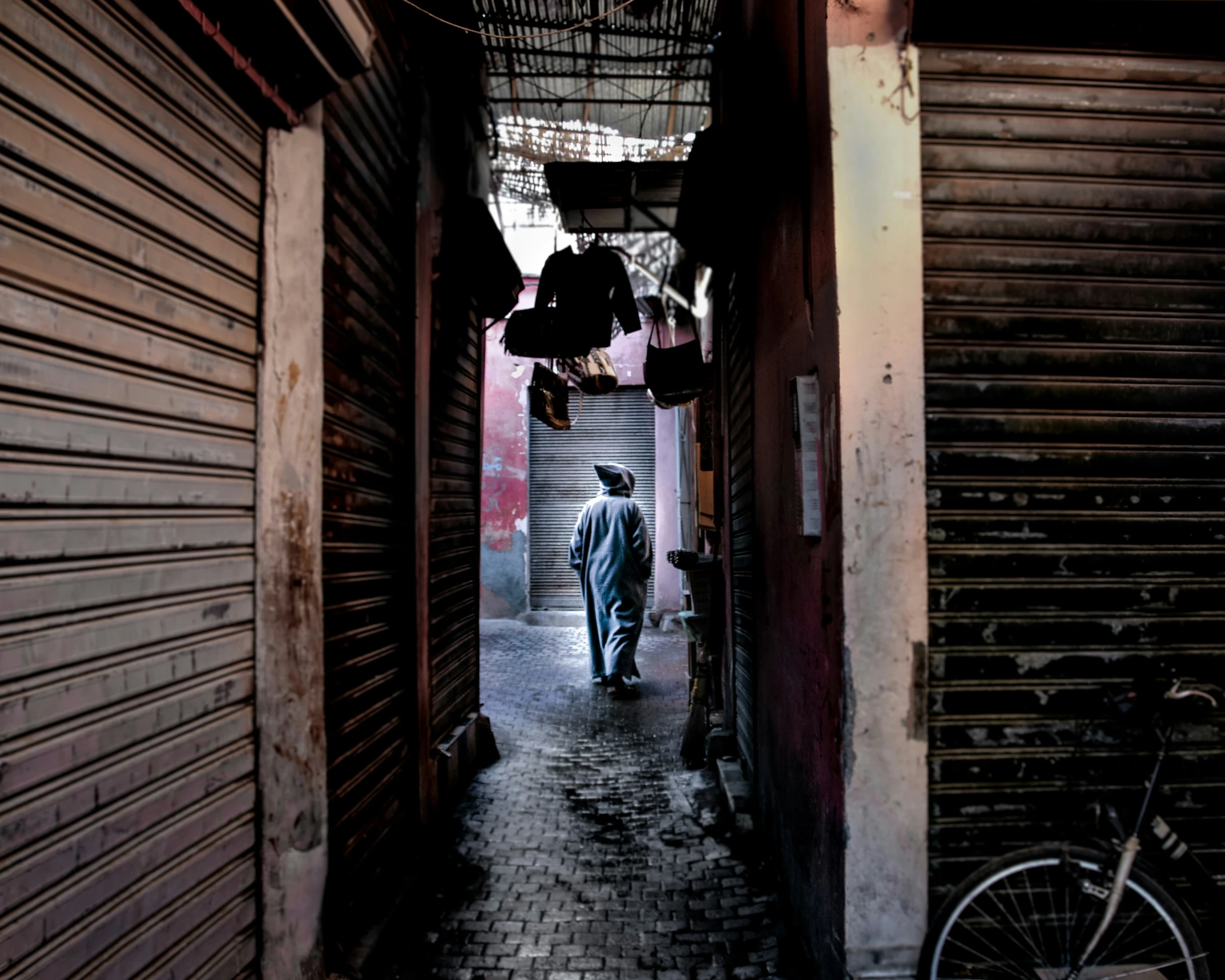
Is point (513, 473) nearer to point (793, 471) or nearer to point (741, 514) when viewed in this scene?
point (741, 514)

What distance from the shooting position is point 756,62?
4.00m

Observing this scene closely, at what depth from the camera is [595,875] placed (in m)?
3.74

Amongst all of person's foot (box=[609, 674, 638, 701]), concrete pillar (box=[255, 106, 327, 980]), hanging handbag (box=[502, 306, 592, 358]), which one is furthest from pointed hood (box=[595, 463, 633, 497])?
concrete pillar (box=[255, 106, 327, 980])

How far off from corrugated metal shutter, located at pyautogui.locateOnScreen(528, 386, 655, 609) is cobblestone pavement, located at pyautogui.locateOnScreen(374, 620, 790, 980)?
6394mm

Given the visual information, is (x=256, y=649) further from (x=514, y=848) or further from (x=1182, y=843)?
(x=1182, y=843)

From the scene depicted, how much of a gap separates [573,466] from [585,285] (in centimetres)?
764

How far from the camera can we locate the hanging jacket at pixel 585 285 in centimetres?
550

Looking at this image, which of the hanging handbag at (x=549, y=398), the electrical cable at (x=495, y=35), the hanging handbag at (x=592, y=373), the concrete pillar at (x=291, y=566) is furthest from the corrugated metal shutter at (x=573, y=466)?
the concrete pillar at (x=291, y=566)

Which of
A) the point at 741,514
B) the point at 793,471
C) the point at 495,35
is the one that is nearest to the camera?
the point at 793,471

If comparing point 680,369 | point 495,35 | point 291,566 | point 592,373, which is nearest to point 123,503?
point 291,566

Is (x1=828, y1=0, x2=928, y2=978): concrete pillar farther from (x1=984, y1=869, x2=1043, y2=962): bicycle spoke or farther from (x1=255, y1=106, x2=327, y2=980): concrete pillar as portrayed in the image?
(x1=255, y1=106, x2=327, y2=980): concrete pillar

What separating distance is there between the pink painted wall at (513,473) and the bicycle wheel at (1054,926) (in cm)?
995

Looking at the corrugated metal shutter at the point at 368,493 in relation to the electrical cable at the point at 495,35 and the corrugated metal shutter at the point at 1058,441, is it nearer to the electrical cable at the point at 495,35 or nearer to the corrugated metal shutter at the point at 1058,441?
the electrical cable at the point at 495,35

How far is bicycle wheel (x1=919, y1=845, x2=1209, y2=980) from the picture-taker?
2213 millimetres
